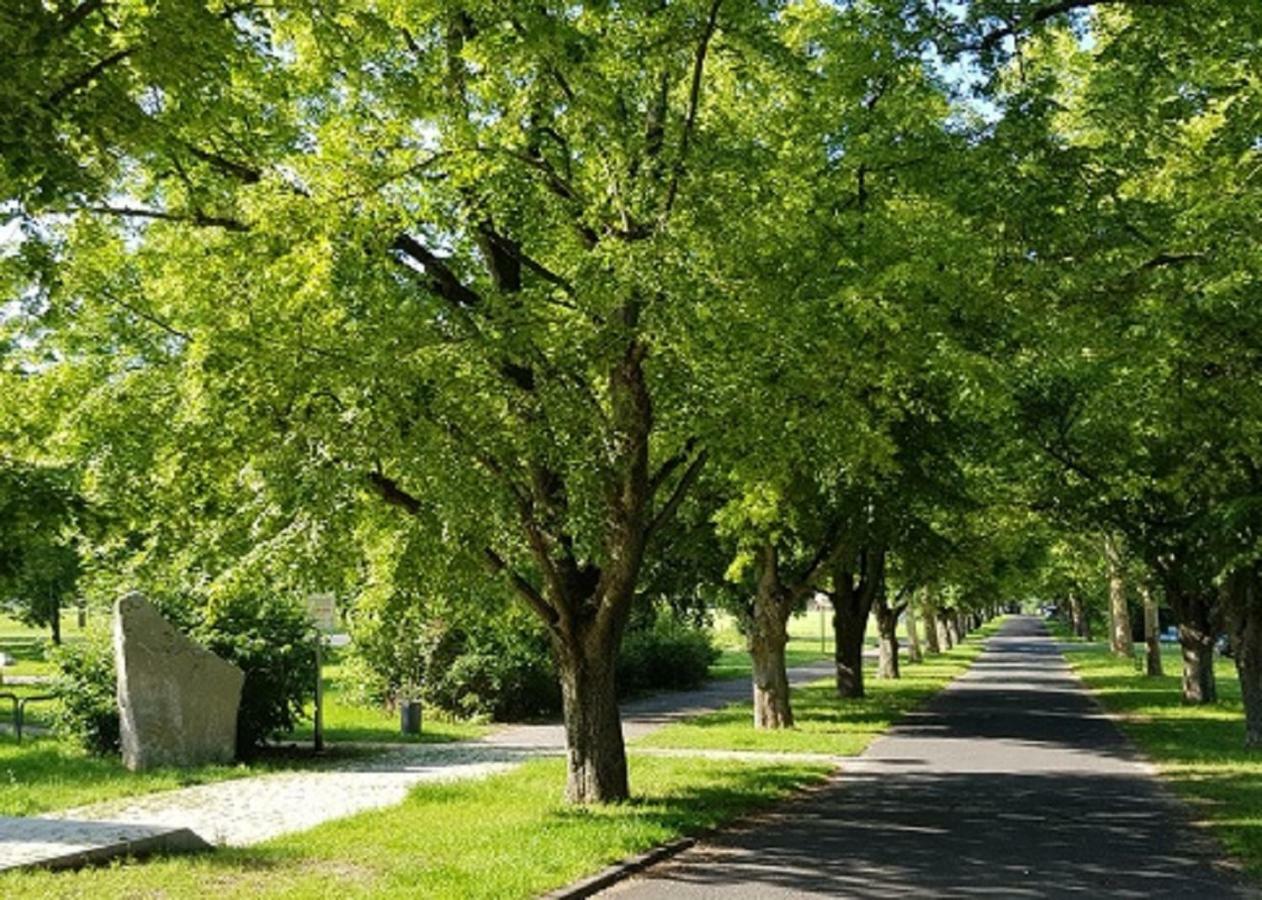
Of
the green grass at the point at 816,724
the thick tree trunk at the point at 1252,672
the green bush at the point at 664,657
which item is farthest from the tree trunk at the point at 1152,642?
the thick tree trunk at the point at 1252,672

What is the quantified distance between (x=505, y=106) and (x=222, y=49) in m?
Answer: 4.37

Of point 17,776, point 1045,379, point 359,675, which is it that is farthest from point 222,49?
point 359,675

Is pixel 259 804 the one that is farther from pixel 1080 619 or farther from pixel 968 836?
pixel 1080 619

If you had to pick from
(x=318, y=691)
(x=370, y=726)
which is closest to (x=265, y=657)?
(x=318, y=691)

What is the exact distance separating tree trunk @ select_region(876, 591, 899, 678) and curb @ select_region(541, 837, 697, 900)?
28.9 metres

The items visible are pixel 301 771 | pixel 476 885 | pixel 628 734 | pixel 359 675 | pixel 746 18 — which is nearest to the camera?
pixel 476 885

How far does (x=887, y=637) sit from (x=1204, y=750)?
21.8 metres

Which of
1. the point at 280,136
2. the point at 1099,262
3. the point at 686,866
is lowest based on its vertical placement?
the point at 686,866

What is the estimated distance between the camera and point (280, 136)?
39.1 feet

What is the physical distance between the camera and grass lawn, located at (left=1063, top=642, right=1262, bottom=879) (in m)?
12.6

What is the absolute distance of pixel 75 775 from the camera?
1573 cm

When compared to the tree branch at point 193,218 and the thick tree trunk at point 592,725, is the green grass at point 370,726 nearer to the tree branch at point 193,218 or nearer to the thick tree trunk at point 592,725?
the thick tree trunk at point 592,725

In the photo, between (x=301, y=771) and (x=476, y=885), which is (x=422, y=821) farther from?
(x=301, y=771)

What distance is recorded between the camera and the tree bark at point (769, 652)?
22766mm
